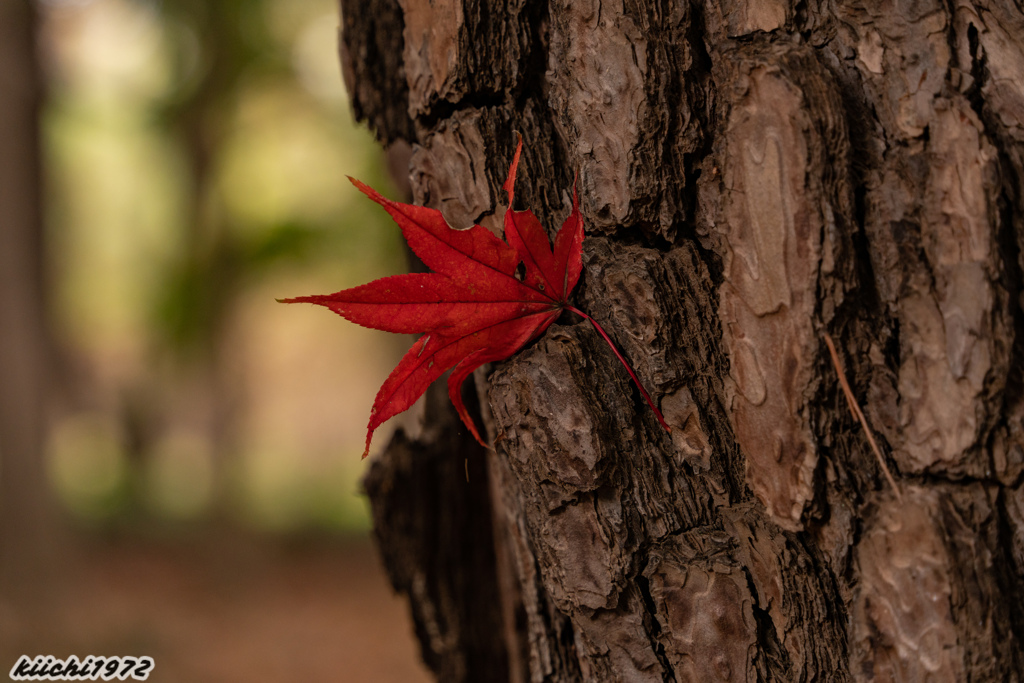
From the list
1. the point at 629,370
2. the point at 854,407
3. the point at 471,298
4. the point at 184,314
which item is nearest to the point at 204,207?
the point at 184,314

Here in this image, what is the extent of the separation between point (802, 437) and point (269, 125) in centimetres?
614

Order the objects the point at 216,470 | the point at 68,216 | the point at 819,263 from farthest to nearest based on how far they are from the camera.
→ the point at 68,216 < the point at 216,470 < the point at 819,263

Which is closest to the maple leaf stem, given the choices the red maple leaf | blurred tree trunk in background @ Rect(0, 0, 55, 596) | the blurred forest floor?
the red maple leaf

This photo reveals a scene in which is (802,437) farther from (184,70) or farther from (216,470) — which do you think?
(184,70)

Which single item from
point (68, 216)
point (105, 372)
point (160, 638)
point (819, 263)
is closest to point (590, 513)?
point (819, 263)

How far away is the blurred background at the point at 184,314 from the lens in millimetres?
3990

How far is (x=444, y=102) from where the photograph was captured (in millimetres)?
863

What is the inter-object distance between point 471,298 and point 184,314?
5608 mm

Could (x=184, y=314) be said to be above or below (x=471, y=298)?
below

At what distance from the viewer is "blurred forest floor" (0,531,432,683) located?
3.97 metres

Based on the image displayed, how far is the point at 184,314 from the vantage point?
570 cm

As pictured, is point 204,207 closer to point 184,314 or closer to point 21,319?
point 184,314

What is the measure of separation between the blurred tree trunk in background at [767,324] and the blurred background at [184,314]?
2.81 metres

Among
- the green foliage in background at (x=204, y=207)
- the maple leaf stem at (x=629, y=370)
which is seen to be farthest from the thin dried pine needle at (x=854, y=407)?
the green foliage in background at (x=204, y=207)
